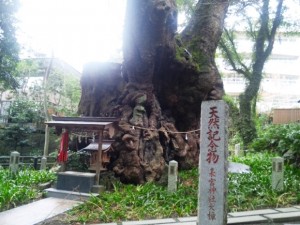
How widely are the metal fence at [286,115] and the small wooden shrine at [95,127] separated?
1705 centimetres

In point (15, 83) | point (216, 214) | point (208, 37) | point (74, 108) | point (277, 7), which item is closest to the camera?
point (216, 214)

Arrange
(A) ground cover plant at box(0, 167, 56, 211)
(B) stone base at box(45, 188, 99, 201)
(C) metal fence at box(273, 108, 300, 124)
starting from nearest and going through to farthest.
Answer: (A) ground cover plant at box(0, 167, 56, 211) < (B) stone base at box(45, 188, 99, 201) < (C) metal fence at box(273, 108, 300, 124)

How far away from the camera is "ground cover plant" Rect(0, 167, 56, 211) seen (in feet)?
22.5

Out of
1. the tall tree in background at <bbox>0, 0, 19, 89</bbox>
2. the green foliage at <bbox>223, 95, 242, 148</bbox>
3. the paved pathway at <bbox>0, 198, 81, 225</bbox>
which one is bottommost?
the paved pathway at <bbox>0, 198, 81, 225</bbox>

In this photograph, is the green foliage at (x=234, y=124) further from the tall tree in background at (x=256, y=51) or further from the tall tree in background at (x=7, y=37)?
the tall tree in background at (x=7, y=37)

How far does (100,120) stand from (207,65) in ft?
15.9

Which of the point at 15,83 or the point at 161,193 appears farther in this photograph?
the point at 15,83

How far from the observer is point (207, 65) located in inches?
416

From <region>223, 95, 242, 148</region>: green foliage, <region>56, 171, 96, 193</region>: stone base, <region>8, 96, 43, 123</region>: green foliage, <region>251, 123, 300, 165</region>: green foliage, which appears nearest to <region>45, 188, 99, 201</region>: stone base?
<region>56, 171, 96, 193</region>: stone base

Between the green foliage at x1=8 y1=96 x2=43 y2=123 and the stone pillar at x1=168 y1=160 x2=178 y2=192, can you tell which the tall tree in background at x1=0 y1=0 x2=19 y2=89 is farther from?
the stone pillar at x1=168 y1=160 x2=178 y2=192

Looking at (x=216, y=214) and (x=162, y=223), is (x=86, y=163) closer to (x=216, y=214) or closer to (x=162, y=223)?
(x=162, y=223)

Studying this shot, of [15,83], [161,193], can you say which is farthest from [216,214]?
[15,83]

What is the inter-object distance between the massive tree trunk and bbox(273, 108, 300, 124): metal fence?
12.7m

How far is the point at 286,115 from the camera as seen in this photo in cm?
2138
